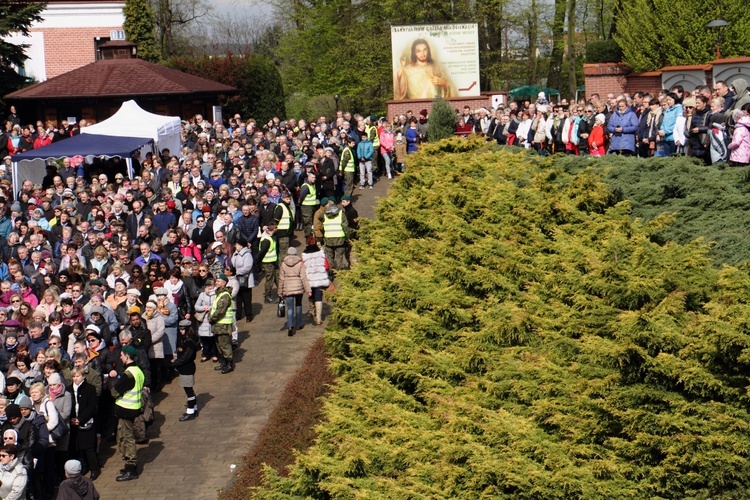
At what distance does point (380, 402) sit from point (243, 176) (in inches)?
600

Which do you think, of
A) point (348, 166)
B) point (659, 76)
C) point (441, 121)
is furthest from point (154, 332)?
point (659, 76)

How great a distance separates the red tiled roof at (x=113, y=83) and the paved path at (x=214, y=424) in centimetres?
1872

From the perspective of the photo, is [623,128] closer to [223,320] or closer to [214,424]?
[223,320]

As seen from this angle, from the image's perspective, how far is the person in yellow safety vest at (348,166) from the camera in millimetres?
26688

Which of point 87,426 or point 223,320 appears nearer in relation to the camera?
point 87,426

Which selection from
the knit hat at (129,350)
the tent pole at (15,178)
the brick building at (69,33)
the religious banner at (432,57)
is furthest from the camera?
the brick building at (69,33)

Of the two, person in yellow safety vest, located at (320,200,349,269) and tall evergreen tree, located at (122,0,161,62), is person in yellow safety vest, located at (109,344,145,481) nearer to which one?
person in yellow safety vest, located at (320,200,349,269)

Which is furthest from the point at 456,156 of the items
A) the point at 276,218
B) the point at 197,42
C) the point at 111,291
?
the point at 197,42

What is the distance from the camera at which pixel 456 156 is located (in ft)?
56.9

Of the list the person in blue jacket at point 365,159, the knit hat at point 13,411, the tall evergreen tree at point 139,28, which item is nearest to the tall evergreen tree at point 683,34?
the person in blue jacket at point 365,159

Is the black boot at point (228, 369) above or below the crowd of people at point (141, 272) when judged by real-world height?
below

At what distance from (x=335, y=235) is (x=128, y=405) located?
22.6 feet

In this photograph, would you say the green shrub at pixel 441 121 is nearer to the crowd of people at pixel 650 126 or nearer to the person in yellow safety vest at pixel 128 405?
the crowd of people at pixel 650 126

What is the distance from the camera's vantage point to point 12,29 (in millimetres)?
36250
